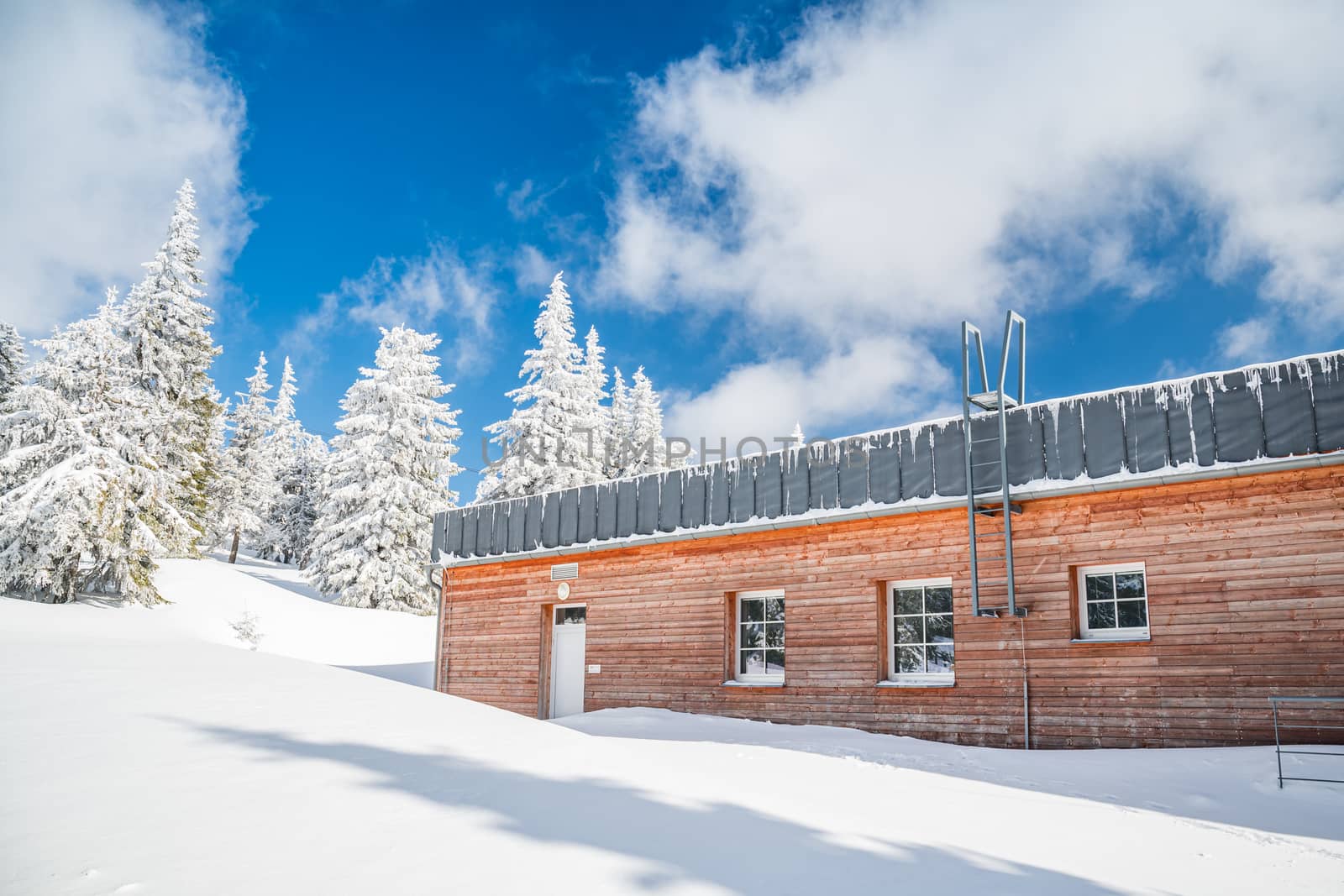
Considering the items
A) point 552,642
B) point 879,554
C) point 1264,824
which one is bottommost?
point 1264,824

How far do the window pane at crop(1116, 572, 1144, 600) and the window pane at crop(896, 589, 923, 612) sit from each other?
2.56 m

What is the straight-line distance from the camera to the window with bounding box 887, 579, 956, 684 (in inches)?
482

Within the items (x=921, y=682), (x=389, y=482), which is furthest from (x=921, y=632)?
(x=389, y=482)

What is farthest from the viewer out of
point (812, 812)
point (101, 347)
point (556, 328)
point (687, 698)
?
point (556, 328)

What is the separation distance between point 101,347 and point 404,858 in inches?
949

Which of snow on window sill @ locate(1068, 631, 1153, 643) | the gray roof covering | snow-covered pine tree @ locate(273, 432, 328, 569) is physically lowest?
snow on window sill @ locate(1068, 631, 1153, 643)

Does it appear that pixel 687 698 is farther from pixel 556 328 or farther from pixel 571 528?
pixel 556 328

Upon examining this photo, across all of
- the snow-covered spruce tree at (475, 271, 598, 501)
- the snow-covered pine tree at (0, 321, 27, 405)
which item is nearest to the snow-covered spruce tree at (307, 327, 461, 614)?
the snow-covered spruce tree at (475, 271, 598, 501)

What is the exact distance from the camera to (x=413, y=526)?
33.8 meters

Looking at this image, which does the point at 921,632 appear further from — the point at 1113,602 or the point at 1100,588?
the point at 1113,602

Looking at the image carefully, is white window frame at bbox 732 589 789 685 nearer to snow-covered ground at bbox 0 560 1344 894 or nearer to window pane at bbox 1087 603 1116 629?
snow-covered ground at bbox 0 560 1344 894

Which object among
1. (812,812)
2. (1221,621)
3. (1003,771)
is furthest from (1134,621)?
(812,812)

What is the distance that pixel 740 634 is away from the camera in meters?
14.6

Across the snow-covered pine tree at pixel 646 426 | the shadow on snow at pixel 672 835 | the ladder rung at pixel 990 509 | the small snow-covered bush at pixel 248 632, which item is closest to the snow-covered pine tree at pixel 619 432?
the snow-covered pine tree at pixel 646 426
